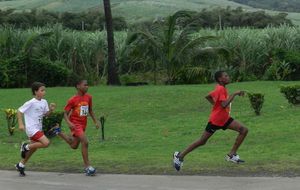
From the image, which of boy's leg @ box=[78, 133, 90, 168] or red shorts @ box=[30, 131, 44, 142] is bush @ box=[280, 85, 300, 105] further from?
red shorts @ box=[30, 131, 44, 142]

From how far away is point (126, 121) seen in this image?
16.7m

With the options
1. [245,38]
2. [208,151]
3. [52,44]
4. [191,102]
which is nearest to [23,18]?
[52,44]

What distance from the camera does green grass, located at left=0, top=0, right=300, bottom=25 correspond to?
1705 inches

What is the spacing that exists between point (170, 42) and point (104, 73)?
5.05 metres

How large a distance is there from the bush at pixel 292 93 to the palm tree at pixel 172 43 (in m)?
8.49

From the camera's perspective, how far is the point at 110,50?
83.3ft

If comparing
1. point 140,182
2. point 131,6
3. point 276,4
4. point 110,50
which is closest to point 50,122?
point 140,182

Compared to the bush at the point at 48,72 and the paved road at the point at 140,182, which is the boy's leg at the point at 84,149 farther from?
the bush at the point at 48,72

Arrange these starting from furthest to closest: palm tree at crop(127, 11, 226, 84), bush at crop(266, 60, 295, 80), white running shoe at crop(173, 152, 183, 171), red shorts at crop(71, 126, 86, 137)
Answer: bush at crop(266, 60, 295, 80)
palm tree at crop(127, 11, 226, 84)
red shorts at crop(71, 126, 86, 137)
white running shoe at crop(173, 152, 183, 171)

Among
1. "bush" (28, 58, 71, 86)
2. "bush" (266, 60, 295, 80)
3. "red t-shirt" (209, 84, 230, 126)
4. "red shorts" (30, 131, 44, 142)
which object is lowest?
"bush" (266, 60, 295, 80)

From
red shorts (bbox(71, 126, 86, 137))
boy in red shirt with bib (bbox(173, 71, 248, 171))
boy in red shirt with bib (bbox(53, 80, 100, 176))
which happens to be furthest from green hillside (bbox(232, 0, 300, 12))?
red shorts (bbox(71, 126, 86, 137))

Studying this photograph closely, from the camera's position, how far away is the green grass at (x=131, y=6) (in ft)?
142

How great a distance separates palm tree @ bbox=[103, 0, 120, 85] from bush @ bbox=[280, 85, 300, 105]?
1041 cm

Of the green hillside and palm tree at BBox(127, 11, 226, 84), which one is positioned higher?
palm tree at BBox(127, 11, 226, 84)
